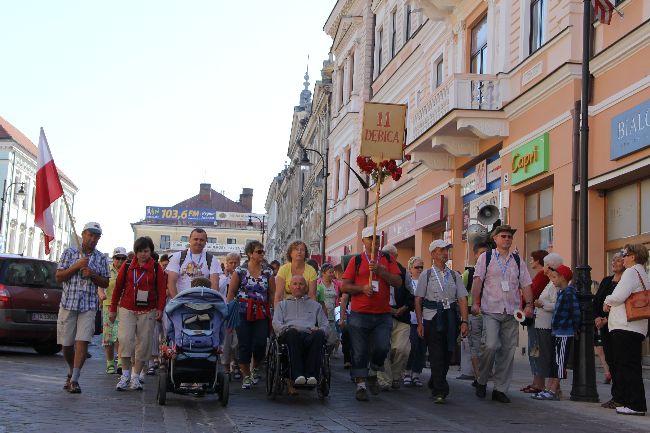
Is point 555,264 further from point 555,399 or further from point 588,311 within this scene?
point 555,399

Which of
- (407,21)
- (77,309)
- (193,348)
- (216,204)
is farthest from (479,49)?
(216,204)

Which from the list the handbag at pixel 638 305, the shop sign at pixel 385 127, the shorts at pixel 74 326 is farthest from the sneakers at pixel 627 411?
the shop sign at pixel 385 127

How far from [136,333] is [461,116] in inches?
455

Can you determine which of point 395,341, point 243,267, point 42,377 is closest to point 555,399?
point 395,341

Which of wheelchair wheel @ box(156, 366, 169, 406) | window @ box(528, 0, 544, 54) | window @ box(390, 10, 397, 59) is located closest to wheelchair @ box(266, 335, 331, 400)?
wheelchair wheel @ box(156, 366, 169, 406)

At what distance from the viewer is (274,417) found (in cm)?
873

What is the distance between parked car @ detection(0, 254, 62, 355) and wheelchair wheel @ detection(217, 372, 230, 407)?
8029 mm

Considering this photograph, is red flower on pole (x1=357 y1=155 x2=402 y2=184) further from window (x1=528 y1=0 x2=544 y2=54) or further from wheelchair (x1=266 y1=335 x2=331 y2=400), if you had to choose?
window (x1=528 y1=0 x2=544 y2=54)

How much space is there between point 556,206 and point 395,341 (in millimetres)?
6557

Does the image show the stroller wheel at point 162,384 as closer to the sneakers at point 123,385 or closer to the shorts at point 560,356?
the sneakers at point 123,385

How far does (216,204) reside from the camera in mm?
138250

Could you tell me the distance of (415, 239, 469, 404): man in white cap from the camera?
10.7 m

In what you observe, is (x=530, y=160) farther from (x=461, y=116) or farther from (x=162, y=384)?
(x=162, y=384)

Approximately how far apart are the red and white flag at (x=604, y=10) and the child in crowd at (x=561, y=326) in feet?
19.5
